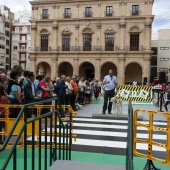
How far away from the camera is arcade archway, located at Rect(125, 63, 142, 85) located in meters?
43.9

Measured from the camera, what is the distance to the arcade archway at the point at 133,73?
43.9m

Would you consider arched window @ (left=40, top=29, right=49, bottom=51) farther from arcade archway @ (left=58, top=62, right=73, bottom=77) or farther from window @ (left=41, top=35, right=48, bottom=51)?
arcade archway @ (left=58, top=62, right=73, bottom=77)

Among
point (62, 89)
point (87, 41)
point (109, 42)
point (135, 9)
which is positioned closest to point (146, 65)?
point (109, 42)

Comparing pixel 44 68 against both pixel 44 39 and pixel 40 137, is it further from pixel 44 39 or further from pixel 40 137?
pixel 40 137

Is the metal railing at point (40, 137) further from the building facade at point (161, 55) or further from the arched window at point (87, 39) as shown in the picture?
the building facade at point (161, 55)

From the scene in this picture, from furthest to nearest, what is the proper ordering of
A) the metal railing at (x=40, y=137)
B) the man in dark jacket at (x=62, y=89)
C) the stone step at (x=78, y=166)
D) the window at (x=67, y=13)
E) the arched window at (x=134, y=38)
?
the window at (x=67, y=13) < the arched window at (x=134, y=38) < the man in dark jacket at (x=62, y=89) < the stone step at (x=78, y=166) < the metal railing at (x=40, y=137)

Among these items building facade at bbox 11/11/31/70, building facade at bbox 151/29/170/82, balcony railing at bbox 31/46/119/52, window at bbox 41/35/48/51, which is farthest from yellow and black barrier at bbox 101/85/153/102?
building facade at bbox 11/11/31/70

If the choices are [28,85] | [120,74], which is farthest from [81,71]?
[28,85]

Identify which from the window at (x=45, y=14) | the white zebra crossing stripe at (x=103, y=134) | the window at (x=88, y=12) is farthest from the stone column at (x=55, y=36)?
the white zebra crossing stripe at (x=103, y=134)

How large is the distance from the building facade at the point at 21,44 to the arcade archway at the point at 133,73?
3239cm

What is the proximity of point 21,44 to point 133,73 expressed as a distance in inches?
1410

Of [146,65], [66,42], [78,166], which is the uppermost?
[66,42]

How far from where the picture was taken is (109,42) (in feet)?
138

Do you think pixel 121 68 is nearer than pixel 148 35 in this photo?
No
